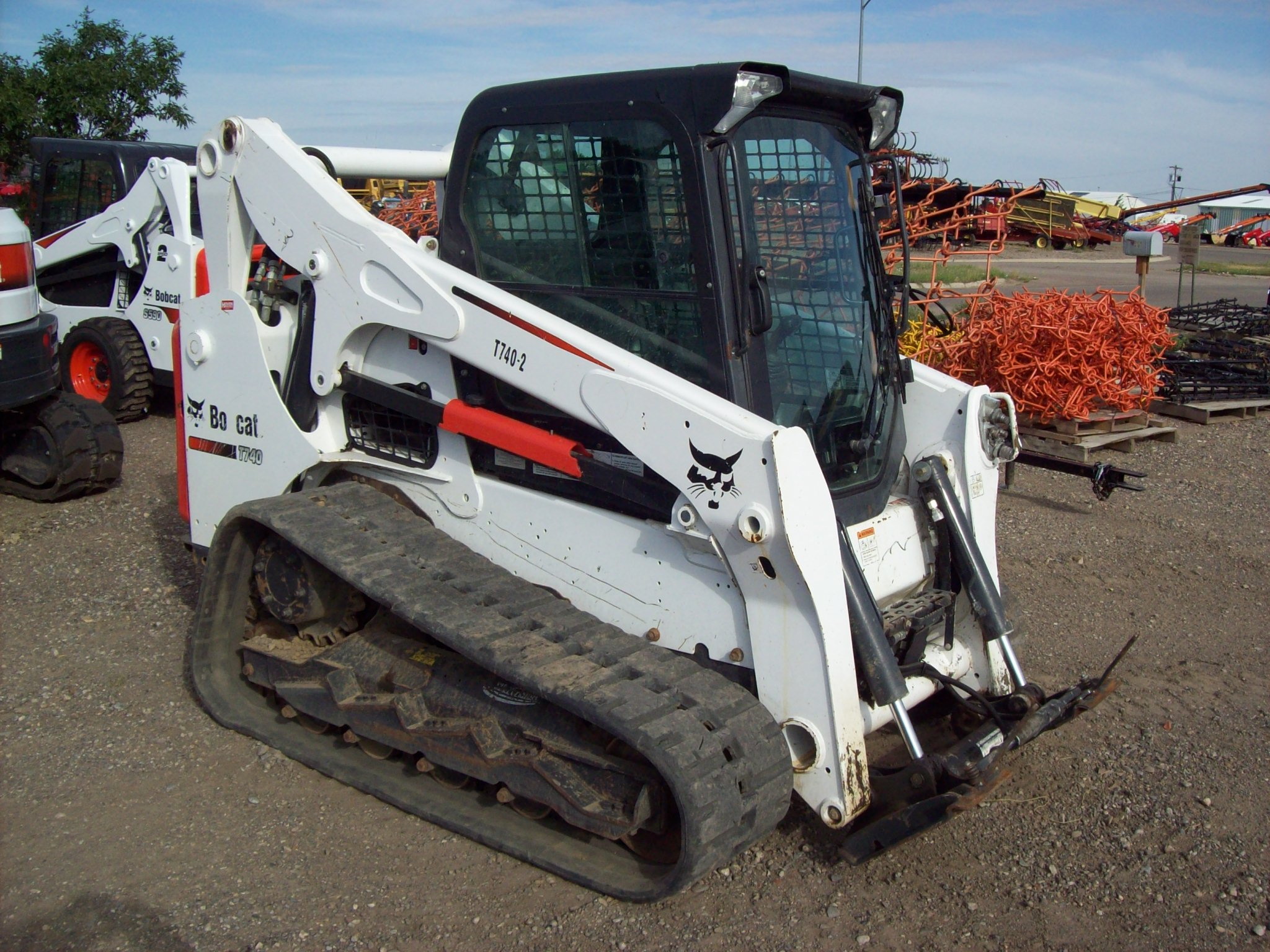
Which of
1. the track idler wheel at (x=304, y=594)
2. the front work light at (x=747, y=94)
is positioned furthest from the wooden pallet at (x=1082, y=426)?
the track idler wheel at (x=304, y=594)

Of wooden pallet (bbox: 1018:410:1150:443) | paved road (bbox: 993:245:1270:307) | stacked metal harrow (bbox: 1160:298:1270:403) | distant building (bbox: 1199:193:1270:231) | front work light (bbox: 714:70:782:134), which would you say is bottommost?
→ wooden pallet (bbox: 1018:410:1150:443)

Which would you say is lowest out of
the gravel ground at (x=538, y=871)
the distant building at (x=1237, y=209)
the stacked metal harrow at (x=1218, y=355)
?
the gravel ground at (x=538, y=871)

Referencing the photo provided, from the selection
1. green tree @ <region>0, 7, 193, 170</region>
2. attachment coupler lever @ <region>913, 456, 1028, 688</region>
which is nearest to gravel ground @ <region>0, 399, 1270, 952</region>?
attachment coupler lever @ <region>913, 456, 1028, 688</region>

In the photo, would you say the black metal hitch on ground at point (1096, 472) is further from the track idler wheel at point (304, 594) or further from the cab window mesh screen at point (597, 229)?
the track idler wheel at point (304, 594)

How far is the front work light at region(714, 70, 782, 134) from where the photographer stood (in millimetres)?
3217

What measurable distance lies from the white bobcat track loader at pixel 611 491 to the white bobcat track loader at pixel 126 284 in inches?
175

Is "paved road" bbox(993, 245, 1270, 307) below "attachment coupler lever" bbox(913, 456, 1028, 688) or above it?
above

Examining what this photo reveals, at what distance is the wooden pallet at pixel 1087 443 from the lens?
324 inches

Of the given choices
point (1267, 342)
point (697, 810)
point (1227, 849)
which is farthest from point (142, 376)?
point (1267, 342)

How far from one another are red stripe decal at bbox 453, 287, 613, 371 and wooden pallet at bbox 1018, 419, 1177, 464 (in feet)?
18.2

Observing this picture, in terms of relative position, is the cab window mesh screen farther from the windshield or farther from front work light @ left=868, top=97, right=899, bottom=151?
front work light @ left=868, top=97, right=899, bottom=151

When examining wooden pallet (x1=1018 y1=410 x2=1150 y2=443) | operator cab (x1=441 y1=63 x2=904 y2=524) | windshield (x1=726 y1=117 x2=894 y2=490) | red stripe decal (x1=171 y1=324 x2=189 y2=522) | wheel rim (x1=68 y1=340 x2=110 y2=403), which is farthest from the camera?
wheel rim (x1=68 y1=340 x2=110 y2=403)

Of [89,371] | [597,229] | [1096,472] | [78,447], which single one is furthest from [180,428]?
[89,371]

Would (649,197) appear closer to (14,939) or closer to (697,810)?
(697,810)
